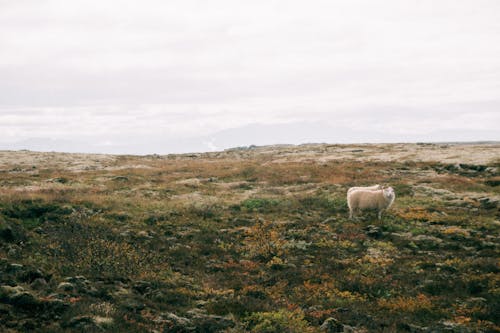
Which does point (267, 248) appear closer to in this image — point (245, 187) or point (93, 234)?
point (93, 234)

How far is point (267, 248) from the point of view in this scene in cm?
1694

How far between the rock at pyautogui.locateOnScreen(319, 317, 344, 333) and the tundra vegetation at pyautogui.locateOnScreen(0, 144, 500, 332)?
36 millimetres

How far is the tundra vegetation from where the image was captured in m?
10.1

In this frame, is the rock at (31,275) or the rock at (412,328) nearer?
the rock at (412,328)

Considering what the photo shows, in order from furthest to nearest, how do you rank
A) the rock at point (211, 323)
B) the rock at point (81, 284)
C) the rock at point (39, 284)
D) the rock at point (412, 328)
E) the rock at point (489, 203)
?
the rock at point (489, 203), the rock at point (81, 284), the rock at point (39, 284), the rock at point (412, 328), the rock at point (211, 323)

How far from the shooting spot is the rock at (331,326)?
32.6 ft

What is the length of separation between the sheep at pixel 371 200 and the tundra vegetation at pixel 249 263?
61 cm

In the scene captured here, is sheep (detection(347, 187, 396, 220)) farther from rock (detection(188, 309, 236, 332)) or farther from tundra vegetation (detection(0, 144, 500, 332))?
rock (detection(188, 309, 236, 332))

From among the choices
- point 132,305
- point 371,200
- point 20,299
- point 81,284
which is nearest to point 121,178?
point 371,200

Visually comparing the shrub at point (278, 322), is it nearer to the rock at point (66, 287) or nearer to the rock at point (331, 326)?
the rock at point (331, 326)

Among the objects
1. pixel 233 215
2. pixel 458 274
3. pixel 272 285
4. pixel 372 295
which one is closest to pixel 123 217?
pixel 233 215

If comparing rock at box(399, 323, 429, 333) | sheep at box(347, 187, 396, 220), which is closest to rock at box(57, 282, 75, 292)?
rock at box(399, 323, 429, 333)

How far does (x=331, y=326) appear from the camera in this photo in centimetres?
1007

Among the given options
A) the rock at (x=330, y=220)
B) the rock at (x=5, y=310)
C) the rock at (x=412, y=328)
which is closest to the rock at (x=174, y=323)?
the rock at (x=5, y=310)
